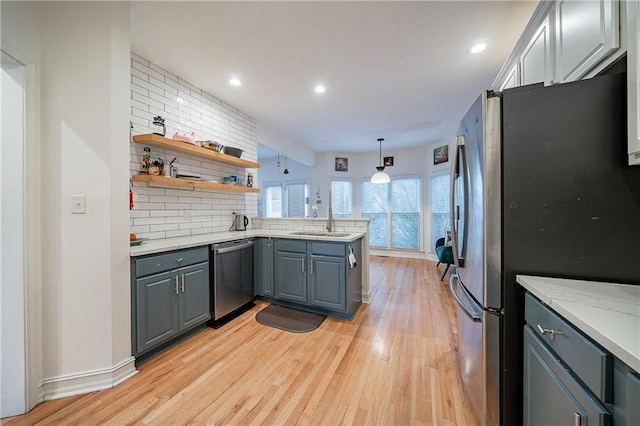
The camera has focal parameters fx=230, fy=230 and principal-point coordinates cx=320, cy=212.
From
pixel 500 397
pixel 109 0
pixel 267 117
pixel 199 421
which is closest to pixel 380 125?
pixel 267 117

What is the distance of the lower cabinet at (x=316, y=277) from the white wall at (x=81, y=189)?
148cm

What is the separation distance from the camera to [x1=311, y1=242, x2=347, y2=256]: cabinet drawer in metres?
2.49

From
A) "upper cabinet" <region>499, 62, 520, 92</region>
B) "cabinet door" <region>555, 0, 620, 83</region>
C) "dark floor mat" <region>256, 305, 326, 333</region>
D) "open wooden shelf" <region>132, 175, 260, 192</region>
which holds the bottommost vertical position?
"dark floor mat" <region>256, 305, 326, 333</region>

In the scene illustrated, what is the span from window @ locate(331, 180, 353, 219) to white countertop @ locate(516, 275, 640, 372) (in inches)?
209

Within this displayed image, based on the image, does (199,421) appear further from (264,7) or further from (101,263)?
(264,7)

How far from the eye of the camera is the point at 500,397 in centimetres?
113

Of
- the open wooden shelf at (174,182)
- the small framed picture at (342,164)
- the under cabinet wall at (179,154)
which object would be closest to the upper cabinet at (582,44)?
the open wooden shelf at (174,182)

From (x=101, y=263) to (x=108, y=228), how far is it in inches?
9.5

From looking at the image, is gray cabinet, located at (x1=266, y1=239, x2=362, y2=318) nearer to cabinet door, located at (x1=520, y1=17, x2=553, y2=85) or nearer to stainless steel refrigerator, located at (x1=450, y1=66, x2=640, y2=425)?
stainless steel refrigerator, located at (x1=450, y1=66, x2=640, y2=425)

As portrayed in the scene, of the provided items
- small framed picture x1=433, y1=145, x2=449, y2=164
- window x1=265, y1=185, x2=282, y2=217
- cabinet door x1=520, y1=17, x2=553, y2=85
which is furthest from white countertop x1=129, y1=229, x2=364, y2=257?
window x1=265, y1=185, x2=282, y2=217

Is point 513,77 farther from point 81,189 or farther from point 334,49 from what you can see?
point 81,189

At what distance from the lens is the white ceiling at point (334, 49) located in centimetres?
169

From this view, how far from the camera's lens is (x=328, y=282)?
8.36 feet

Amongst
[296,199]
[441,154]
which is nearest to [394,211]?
[441,154]
